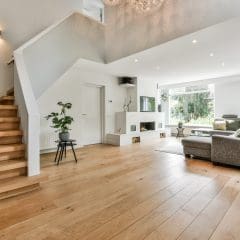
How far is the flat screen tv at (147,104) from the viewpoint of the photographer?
7.41 m

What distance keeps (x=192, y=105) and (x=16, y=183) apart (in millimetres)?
7917

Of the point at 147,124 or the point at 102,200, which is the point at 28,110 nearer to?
the point at 102,200

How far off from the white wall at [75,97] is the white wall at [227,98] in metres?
Result: 3.84

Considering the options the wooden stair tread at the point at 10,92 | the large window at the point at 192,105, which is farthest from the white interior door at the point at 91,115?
the large window at the point at 192,105

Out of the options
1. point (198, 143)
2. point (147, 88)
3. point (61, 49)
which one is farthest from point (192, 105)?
point (61, 49)

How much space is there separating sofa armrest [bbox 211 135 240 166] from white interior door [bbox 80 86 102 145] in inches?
148

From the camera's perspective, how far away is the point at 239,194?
244 centimetres

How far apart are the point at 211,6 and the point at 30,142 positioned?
365cm

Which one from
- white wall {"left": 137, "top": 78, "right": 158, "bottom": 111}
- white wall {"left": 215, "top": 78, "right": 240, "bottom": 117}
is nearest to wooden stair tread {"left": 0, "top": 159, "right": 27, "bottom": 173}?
white wall {"left": 137, "top": 78, "right": 158, "bottom": 111}

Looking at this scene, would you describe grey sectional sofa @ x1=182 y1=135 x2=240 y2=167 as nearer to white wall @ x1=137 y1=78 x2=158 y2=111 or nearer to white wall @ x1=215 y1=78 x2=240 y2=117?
white wall @ x1=137 y1=78 x2=158 y2=111

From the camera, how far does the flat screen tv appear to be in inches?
292

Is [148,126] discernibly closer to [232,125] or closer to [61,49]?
[232,125]

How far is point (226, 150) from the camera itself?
367 centimetres

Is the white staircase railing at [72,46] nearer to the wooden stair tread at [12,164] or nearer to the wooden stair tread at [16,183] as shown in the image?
the wooden stair tread at [12,164]
